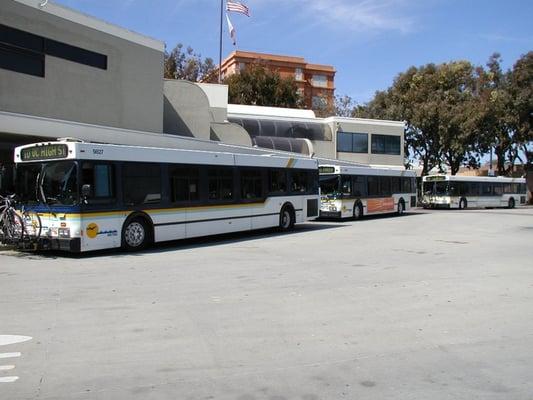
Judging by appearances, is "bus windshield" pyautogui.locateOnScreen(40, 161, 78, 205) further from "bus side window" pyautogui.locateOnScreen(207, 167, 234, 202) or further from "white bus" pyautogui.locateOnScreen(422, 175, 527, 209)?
"white bus" pyautogui.locateOnScreen(422, 175, 527, 209)

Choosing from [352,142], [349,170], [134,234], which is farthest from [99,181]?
[352,142]

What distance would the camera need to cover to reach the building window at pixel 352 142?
48.2 m

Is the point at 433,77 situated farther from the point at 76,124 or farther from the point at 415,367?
the point at 415,367

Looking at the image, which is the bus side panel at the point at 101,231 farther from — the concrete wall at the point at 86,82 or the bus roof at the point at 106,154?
the concrete wall at the point at 86,82

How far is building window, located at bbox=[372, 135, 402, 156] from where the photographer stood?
49.9 meters

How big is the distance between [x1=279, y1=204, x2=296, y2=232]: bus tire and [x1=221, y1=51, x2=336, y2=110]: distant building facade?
244 feet

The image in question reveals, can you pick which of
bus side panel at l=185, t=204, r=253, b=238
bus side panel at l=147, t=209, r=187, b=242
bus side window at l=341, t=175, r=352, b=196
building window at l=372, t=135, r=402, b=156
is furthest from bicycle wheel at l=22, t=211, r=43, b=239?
building window at l=372, t=135, r=402, b=156

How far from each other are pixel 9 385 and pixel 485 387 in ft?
13.4

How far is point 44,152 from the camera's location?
1340cm

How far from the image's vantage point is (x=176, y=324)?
271 inches

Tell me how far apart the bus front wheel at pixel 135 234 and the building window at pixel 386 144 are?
37687mm

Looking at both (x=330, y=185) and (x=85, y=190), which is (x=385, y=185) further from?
(x=85, y=190)

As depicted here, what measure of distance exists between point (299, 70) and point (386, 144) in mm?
56145

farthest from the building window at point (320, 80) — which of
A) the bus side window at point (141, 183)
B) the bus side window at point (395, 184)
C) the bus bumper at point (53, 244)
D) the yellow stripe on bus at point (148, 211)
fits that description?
the bus bumper at point (53, 244)
